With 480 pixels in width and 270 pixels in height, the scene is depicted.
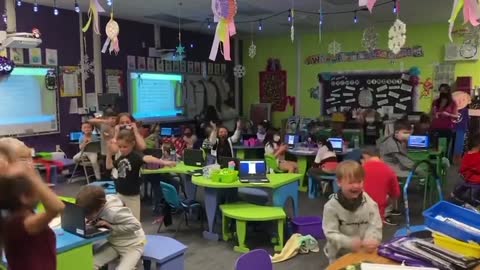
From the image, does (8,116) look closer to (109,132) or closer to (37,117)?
(37,117)

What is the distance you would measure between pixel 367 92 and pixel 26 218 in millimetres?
9694

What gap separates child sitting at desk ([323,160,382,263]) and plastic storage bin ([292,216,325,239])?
2.05m

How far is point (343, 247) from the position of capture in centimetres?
233

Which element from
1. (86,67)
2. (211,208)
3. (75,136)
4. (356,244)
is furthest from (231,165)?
(86,67)

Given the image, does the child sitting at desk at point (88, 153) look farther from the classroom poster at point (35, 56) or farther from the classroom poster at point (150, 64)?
the classroom poster at point (150, 64)

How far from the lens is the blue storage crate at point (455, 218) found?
75.6 inches

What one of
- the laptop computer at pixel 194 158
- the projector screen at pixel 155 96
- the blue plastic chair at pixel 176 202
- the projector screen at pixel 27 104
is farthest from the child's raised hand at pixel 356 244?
the projector screen at pixel 155 96

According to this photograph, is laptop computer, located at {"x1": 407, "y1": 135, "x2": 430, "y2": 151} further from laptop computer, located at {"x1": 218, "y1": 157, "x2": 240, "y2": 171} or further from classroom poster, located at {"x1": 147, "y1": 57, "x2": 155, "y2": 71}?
classroom poster, located at {"x1": 147, "y1": 57, "x2": 155, "y2": 71}

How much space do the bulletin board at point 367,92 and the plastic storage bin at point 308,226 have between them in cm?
638

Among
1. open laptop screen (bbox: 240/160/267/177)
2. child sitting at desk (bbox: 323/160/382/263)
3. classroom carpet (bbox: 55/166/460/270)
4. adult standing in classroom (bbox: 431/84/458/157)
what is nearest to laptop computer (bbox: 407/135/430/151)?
classroom carpet (bbox: 55/166/460/270)

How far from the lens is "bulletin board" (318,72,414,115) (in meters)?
10.0

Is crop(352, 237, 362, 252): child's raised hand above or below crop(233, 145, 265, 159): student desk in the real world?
above

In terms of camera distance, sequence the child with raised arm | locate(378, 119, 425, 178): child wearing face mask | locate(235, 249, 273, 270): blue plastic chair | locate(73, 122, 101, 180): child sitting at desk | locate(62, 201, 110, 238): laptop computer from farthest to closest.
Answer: locate(73, 122, 101, 180): child sitting at desk, locate(378, 119, 425, 178): child wearing face mask, the child with raised arm, locate(62, 201, 110, 238): laptop computer, locate(235, 249, 273, 270): blue plastic chair

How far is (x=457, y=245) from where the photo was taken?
6.26ft
